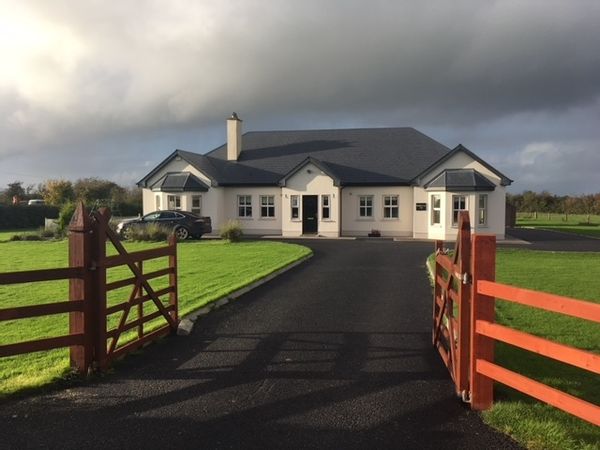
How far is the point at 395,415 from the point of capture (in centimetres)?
466

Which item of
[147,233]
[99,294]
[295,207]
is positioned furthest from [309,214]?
[99,294]

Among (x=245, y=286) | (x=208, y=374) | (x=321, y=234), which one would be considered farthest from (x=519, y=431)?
(x=321, y=234)

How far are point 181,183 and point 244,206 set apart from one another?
422 cm

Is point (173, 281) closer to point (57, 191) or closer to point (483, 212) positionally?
point (483, 212)

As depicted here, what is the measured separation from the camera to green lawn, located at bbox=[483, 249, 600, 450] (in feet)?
13.8

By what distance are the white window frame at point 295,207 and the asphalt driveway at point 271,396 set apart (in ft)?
75.1

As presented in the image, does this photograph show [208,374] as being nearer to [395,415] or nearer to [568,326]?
[395,415]

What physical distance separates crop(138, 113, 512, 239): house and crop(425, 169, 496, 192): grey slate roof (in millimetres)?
51

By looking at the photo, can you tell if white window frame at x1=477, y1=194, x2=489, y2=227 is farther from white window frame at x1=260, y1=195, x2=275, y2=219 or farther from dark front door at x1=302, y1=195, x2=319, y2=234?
white window frame at x1=260, y1=195, x2=275, y2=219

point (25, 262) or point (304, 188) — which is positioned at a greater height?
point (304, 188)

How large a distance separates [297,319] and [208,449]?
4.65m

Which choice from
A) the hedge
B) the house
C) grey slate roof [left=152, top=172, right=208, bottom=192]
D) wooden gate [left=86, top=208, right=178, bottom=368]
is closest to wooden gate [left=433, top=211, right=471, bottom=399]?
wooden gate [left=86, top=208, right=178, bottom=368]

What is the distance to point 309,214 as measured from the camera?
32.0m

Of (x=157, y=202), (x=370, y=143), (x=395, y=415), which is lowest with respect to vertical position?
(x=395, y=415)
